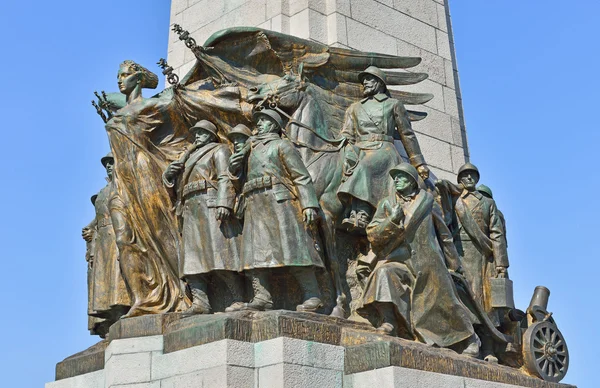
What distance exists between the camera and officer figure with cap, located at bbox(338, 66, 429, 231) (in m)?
12.2

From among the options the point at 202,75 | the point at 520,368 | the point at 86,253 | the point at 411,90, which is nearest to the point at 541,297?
the point at 520,368

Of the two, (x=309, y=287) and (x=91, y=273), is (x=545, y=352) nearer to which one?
(x=309, y=287)

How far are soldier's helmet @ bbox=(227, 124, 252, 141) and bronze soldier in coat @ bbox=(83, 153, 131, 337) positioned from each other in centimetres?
188

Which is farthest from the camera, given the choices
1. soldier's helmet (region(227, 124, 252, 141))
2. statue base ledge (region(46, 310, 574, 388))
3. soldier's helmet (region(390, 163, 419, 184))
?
soldier's helmet (region(227, 124, 252, 141))

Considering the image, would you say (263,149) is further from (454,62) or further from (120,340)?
(454,62)

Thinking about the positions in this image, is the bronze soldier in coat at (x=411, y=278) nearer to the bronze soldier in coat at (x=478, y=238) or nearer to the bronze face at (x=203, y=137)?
the bronze soldier in coat at (x=478, y=238)

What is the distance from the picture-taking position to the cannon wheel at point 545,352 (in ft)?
42.9

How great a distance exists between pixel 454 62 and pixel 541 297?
162 inches

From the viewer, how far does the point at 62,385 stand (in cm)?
1310

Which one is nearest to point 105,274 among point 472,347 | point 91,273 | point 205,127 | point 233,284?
point 91,273

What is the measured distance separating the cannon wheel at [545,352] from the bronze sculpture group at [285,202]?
13.1 inches

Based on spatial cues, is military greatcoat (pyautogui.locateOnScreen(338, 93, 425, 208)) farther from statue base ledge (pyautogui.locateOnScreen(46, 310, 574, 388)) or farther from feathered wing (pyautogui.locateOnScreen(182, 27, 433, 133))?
statue base ledge (pyautogui.locateOnScreen(46, 310, 574, 388))

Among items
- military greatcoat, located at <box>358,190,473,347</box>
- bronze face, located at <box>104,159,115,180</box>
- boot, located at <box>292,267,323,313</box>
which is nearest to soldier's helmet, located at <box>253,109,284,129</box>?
military greatcoat, located at <box>358,190,473,347</box>

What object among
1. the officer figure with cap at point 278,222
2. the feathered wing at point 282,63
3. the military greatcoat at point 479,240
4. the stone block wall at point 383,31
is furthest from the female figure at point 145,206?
the military greatcoat at point 479,240
